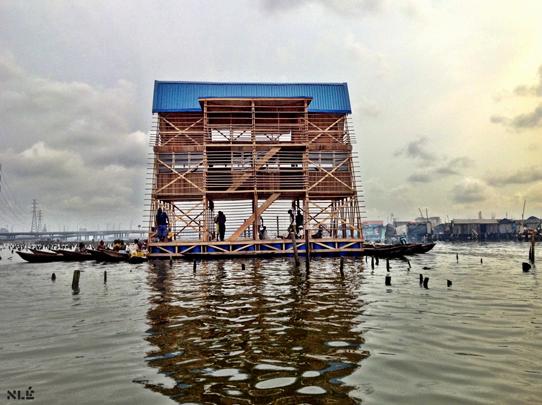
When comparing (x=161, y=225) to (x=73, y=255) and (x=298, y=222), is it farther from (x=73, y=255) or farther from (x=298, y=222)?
(x=298, y=222)

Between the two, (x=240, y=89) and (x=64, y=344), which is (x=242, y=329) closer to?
(x=64, y=344)

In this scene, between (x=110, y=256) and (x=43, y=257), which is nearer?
(x=110, y=256)

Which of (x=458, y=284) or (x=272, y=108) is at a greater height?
(x=272, y=108)

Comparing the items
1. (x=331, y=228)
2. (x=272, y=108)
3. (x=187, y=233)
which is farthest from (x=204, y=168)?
(x=331, y=228)

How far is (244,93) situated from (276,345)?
35092mm

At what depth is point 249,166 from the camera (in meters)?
36.1

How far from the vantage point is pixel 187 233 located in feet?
120

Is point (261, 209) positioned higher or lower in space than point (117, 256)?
higher

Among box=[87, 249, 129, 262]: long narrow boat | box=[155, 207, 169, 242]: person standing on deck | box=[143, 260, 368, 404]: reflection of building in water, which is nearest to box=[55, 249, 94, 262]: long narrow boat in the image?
box=[87, 249, 129, 262]: long narrow boat

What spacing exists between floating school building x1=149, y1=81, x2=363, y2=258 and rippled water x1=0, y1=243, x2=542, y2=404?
1837 centimetres

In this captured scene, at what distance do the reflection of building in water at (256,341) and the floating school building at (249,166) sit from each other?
1786 cm

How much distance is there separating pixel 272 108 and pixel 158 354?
31497 millimetres

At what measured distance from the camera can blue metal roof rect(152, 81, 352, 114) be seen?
Answer: 37688mm

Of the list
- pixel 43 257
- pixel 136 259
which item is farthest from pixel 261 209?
pixel 43 257
